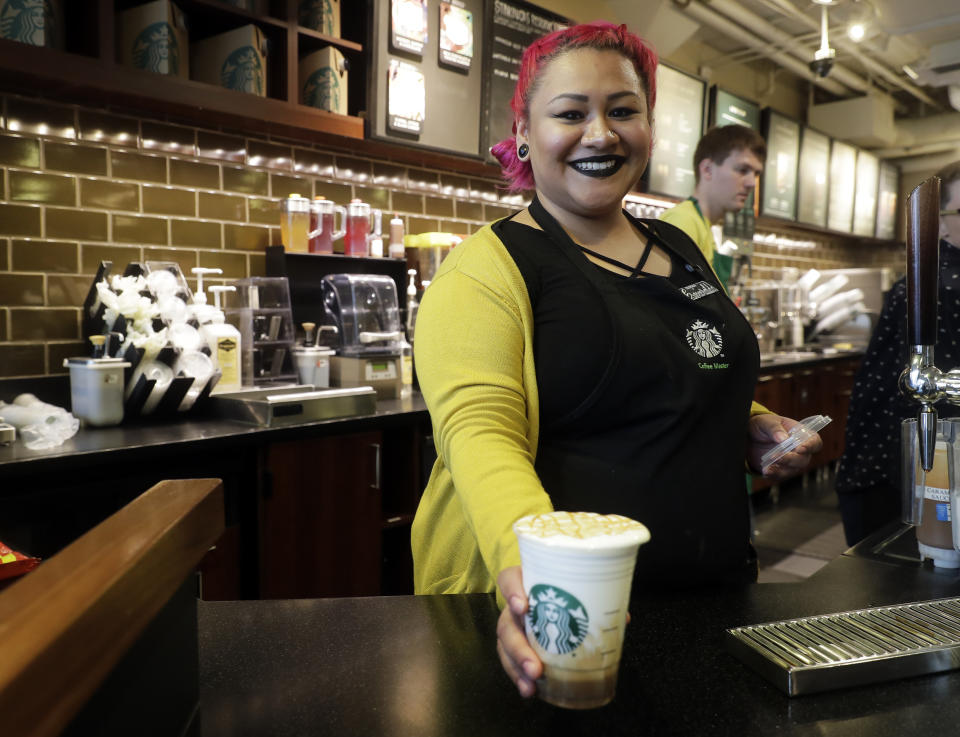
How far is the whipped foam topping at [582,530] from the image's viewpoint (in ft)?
1.92

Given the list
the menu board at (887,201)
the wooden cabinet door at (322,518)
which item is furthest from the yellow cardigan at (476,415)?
the menu board at (887,201)

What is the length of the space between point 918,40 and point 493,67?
160 inches

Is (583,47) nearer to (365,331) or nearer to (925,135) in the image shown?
(365,331)

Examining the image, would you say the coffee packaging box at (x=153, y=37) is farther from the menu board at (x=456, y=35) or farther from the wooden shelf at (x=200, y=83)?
the menu board at (x=456, y=35)

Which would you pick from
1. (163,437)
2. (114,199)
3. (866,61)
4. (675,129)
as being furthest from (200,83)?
(866,61)

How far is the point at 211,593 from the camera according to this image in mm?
2260

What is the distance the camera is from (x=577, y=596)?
0.60 m

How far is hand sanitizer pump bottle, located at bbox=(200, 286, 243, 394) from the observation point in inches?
101

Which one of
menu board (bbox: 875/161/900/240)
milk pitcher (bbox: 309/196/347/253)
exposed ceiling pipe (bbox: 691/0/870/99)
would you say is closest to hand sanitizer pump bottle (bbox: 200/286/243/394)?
milk pitcher (bbox: 309/196/347/253)

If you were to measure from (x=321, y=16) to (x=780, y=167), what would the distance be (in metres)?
4.16

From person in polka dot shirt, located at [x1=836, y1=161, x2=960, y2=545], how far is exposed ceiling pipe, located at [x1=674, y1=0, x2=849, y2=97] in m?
3.20

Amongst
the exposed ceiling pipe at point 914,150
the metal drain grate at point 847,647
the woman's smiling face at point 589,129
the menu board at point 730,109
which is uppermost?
the exposed ceiling pipe at point 914,150

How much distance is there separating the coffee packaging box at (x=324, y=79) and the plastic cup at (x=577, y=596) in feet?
8.79

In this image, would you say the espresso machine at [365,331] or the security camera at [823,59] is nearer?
the espresso machine at [365,331]
